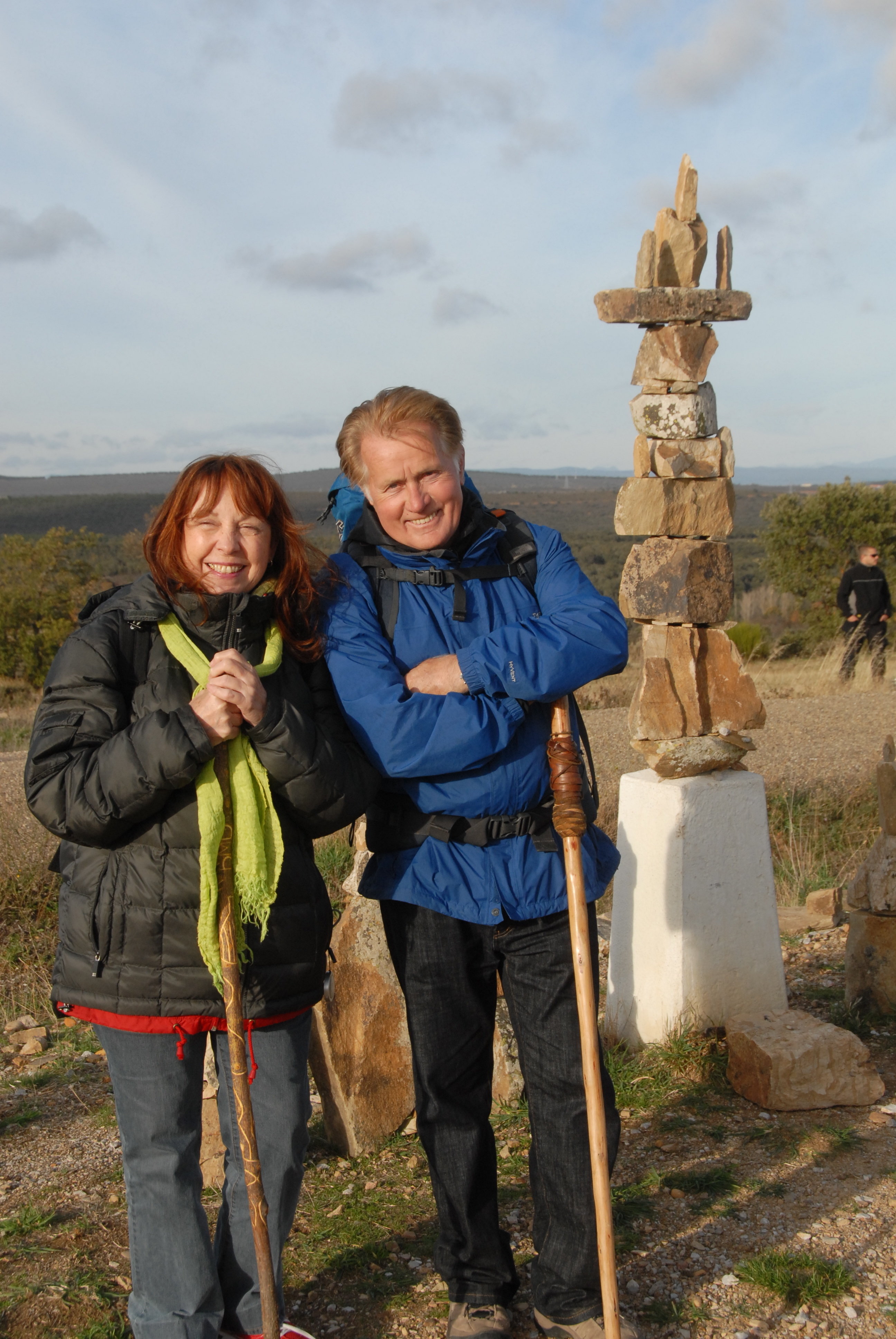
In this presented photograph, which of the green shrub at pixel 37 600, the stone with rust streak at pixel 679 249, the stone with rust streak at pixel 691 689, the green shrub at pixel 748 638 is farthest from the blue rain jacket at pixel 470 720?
the green shrub at pixel 37 600

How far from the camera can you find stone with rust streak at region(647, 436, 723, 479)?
14.1ft

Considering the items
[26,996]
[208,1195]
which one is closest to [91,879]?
[208,1195]

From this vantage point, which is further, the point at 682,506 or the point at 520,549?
the point at 682,506

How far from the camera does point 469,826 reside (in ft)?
7.92

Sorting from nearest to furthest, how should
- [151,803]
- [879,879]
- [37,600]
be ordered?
[151,803]
[879,879]
[37,600]

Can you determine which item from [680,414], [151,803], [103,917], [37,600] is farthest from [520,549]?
[37,600]

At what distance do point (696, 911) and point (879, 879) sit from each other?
0.79m

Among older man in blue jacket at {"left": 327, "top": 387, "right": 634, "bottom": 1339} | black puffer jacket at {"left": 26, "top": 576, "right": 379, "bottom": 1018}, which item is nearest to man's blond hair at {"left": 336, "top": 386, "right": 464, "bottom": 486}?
older man in blue jacket at {"left": 327, "top": 387, "right": 634, "bottom": 1339}

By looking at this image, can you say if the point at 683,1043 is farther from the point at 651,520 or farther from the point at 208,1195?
the point at 651,520

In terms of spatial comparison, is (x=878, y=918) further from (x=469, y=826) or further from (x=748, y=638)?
(x=748, y=638)

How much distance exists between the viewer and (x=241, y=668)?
84.2 inches

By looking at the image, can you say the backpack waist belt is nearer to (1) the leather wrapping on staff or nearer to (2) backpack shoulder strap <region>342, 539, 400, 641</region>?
(1) the leather wrapping on staff

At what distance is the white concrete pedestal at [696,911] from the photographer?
159 inches

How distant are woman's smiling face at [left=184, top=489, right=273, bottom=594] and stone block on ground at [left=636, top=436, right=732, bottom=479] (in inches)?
94.3
